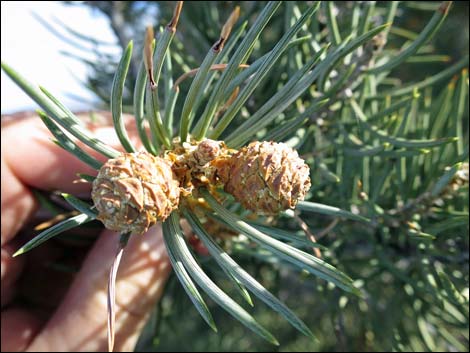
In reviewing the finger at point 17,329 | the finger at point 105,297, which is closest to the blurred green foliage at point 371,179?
the finger at point 105,297

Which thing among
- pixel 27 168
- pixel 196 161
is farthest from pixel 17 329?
pixel 196 161

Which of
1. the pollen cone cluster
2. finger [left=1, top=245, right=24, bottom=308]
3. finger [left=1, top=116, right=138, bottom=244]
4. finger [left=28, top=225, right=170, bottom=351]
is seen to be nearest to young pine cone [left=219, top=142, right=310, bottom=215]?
the pollen cone cluster

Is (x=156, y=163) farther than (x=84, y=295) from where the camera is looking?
No

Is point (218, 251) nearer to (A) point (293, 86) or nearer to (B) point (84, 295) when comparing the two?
(A) point (293, 86)

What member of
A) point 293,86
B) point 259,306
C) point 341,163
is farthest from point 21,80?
point 259,306

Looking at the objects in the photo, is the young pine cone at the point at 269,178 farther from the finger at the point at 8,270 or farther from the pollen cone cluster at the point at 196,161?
the finger at the point at 8,270

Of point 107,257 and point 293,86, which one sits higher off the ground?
point 293,86
